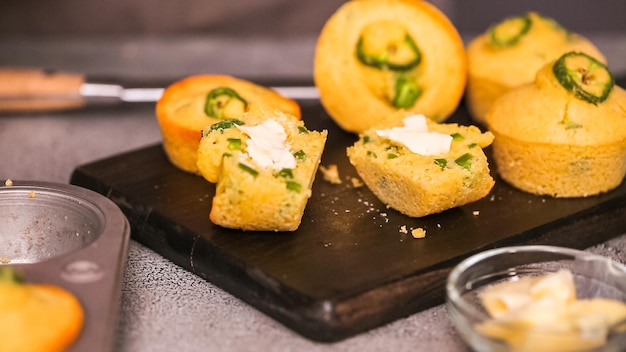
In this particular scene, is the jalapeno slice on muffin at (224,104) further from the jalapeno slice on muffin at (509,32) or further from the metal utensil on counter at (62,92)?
the jalapeno slice on muffin at (509,32)

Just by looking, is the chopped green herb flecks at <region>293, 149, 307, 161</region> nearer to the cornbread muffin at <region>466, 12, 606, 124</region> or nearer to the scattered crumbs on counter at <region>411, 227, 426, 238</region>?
the scattered crumbs on counter at <region>411, 227, 426, 238</region>

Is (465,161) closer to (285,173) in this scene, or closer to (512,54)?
(285,173)

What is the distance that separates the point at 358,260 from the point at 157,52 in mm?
2024

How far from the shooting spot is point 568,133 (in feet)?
6.86

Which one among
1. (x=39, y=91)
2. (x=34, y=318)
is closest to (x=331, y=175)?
(x=34, y=318)

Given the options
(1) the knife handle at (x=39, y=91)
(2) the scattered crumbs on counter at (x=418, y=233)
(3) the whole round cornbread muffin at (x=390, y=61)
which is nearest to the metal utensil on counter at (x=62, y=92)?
(1) the knife handle at (x=39, y=91)

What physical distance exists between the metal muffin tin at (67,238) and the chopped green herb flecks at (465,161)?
0.70 m

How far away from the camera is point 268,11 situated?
12.3ft

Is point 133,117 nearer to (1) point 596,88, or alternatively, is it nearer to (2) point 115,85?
(2) point 115,85

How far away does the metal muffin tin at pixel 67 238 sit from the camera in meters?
1.58

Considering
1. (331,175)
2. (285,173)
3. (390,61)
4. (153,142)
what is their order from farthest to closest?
1. (153,142)
2. (390,61)
3. (331,175)
4. (285,173)

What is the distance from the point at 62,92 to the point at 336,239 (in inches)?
49.7

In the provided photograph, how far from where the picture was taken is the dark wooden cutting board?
1.71 metres

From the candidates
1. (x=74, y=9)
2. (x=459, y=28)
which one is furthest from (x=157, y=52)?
(x=459, y=28)
